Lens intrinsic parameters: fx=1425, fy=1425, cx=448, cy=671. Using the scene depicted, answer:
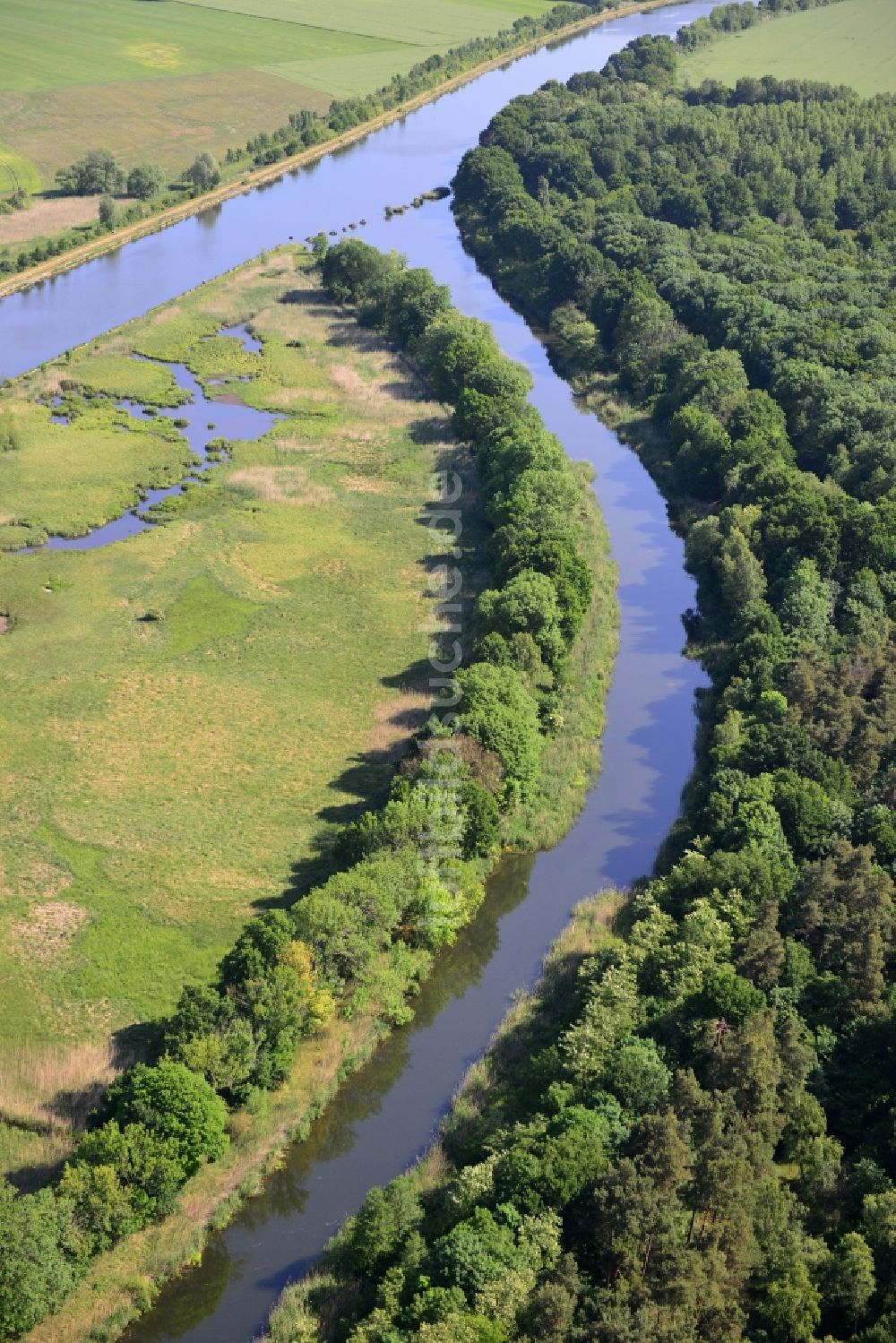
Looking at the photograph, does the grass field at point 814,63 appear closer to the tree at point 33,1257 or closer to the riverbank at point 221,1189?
the riverbank at point 221,1189

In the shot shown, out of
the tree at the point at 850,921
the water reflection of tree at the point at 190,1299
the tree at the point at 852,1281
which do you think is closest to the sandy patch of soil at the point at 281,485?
the tree at the point at 850,921

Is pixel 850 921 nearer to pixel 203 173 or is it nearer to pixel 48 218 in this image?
pixel 48 218

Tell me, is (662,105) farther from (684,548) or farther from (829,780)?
(829,780)

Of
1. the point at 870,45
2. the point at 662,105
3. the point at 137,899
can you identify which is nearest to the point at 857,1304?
the point at 137,899

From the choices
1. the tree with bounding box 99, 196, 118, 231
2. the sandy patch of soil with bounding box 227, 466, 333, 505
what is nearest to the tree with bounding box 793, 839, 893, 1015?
the sandy patch of soil with bounding box 227, 466, 333, 505

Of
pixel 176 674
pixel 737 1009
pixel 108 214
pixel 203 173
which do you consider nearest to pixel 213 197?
pixel 203 173
